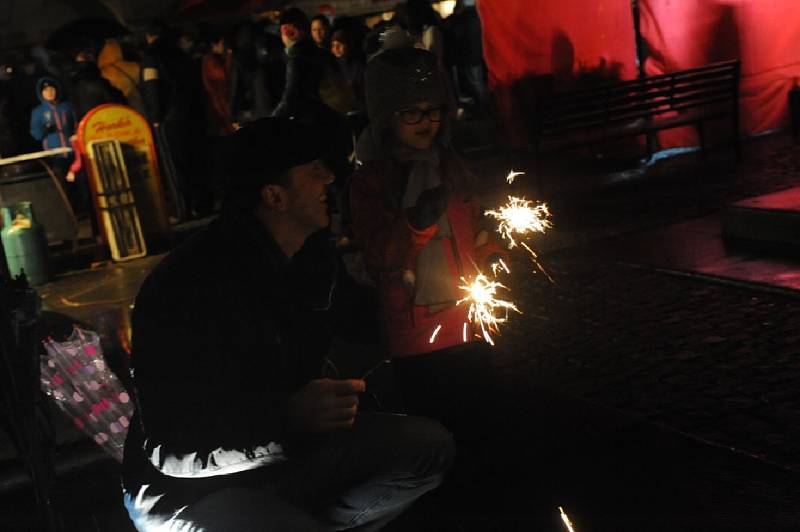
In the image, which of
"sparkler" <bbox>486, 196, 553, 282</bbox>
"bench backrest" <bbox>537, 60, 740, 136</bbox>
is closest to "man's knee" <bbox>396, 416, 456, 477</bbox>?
"sparkler" <bbox>486, 196, 553, 282</bbox>

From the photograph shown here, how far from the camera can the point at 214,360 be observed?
9.19 feet

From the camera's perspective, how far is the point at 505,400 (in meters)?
5.36

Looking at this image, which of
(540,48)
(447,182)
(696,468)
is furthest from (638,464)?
(540,48)

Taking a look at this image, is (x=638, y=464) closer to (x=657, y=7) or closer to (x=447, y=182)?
(x=447, y=182)

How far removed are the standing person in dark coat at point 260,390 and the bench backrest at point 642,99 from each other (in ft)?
28.0

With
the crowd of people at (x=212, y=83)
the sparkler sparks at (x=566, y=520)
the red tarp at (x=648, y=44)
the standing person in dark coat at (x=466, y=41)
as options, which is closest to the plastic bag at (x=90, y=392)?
the sparkler sparks at (x=566, y=520)

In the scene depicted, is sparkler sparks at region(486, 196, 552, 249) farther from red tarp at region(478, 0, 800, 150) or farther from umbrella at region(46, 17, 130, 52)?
umbrella at region(46, 17, 130, 52)

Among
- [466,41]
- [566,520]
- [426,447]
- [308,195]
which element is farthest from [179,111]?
[426,447]

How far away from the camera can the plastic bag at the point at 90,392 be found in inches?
166

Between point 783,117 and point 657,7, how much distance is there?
7.56 feet

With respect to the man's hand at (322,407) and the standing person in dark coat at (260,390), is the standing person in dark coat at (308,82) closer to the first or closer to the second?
the standing person in dark coat at (260,390)

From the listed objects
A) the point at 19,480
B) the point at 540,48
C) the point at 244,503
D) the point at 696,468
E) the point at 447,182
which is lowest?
the point at 696,468

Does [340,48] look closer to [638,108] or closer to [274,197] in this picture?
[638,108]

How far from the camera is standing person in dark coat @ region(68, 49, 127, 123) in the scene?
1214 centimetres
